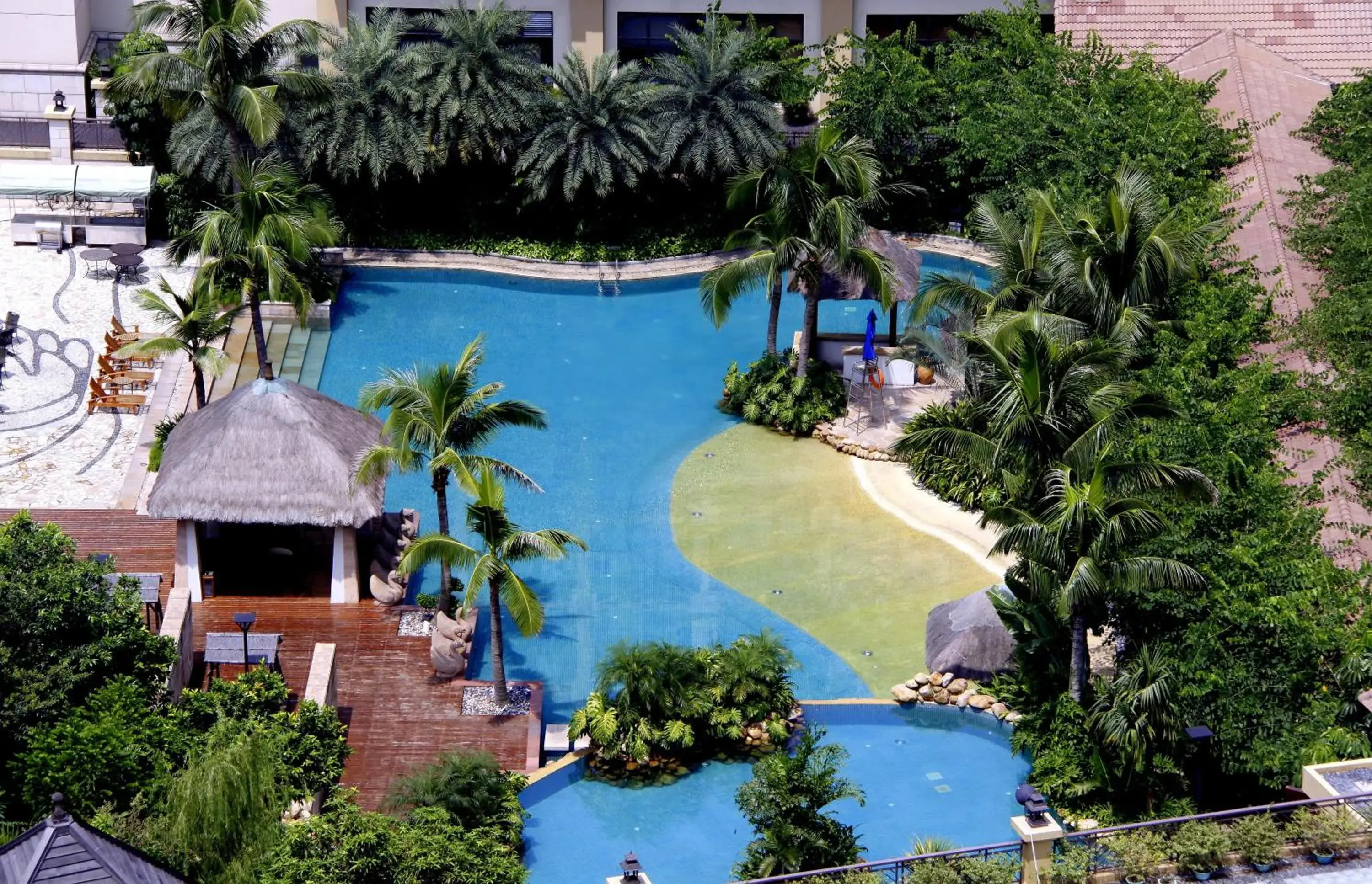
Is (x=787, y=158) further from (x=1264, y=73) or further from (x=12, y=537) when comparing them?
(x=12, y=537)

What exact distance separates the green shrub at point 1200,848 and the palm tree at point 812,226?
50.1ft

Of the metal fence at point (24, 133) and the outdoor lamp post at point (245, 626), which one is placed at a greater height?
the metal fence at point (24, 133)

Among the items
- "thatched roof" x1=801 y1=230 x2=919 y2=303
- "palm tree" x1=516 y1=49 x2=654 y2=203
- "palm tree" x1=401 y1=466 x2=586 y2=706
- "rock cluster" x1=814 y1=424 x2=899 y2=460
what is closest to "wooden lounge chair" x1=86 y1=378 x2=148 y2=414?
"palm tree" x1=516 y1=49 x2=654 y2=203

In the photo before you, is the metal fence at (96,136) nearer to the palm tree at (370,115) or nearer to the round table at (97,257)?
the round table at (97,257)

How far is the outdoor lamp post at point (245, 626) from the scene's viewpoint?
26547mm

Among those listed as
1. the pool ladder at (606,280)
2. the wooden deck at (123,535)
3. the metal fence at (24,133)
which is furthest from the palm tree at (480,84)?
the wooden deck at (123,535)

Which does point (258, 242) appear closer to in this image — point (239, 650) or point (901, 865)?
point (239, 650)

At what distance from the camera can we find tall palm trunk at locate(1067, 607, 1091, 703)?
997 inches

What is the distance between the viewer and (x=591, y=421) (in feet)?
119

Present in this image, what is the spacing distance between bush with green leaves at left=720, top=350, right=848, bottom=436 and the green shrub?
52.6ft

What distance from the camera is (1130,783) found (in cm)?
2458

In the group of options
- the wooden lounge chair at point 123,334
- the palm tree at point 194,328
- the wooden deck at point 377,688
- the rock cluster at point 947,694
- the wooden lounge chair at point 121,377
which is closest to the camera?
the wooden deck at point 377,688

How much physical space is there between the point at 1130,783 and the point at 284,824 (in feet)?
33.3

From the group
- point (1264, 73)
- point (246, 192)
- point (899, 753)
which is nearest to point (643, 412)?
point (246, 192)
